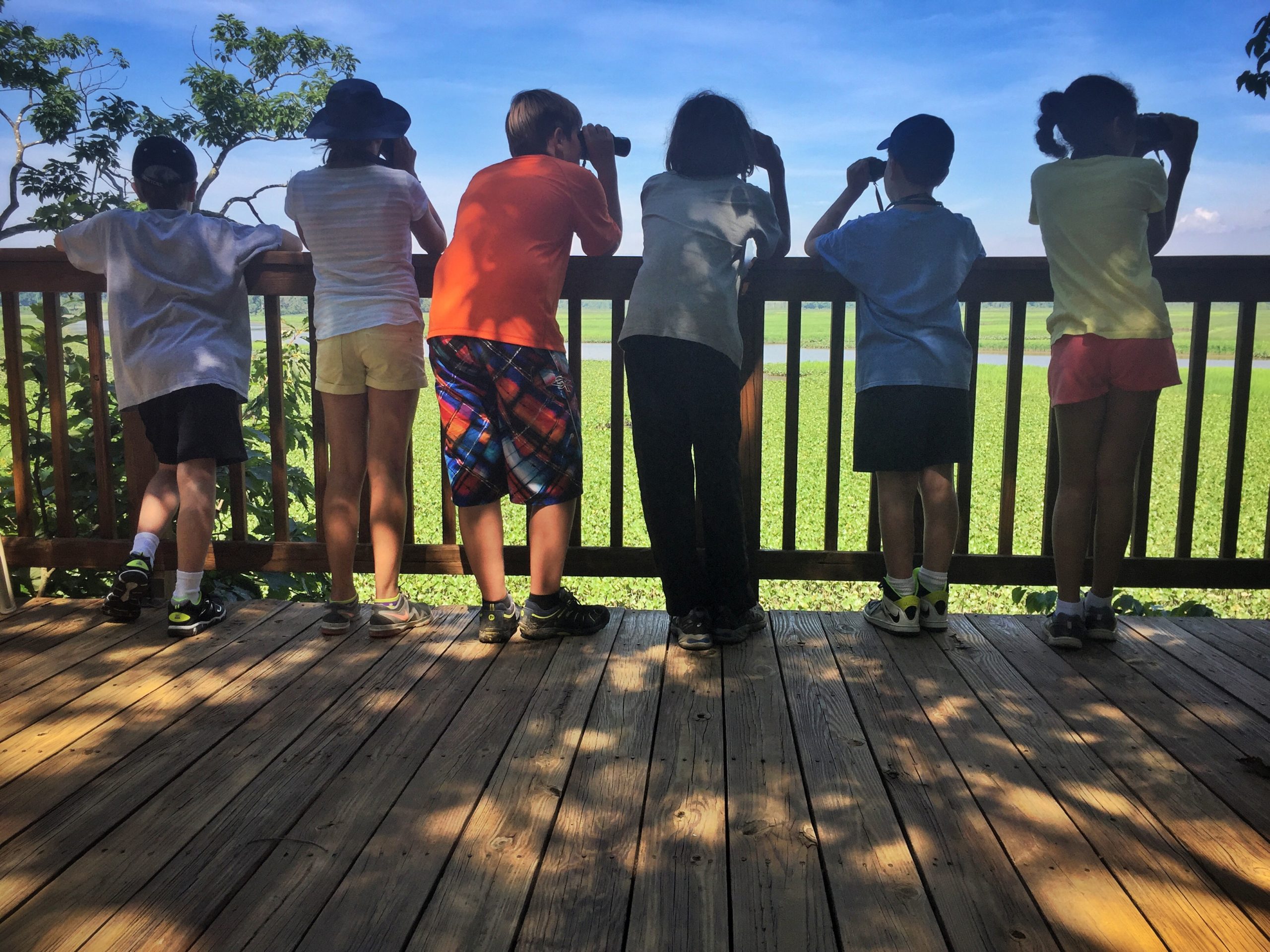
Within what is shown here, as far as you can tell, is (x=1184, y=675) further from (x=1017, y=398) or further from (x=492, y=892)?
(x=492, y=892)

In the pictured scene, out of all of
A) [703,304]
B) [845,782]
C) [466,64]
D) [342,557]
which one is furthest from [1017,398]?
[466,64]

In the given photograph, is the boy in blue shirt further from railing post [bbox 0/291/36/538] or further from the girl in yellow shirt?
railing post [bbox 0/291/36/538]

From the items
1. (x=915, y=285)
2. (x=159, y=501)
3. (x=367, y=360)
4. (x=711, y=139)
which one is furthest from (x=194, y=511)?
(x=915, y=285)

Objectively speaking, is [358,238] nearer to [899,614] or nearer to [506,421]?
[506,421]

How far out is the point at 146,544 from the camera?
106 inches

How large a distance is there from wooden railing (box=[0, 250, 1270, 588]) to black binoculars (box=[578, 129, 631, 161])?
0.31m

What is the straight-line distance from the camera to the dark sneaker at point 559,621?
8.38 feet

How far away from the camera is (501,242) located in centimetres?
239

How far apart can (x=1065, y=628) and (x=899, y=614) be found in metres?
0.46

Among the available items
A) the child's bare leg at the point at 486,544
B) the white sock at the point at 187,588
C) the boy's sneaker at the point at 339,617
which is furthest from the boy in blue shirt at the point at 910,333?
the white sock at the point at 187,588

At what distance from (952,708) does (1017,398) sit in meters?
1.07

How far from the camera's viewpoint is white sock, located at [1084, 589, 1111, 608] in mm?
2592

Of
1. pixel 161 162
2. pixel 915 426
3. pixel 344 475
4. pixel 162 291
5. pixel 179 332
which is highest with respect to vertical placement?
pixel 161 162

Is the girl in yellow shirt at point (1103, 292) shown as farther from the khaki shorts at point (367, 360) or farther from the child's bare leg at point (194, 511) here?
the child's bare leg at point (194, 511)
